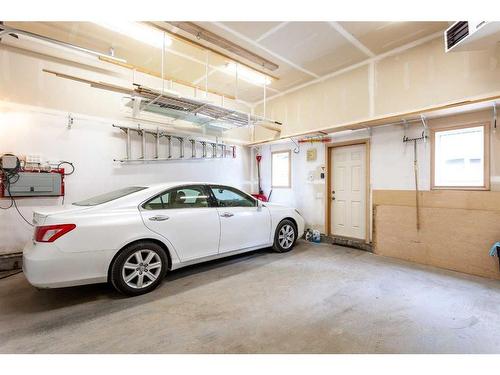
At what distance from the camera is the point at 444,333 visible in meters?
1.81

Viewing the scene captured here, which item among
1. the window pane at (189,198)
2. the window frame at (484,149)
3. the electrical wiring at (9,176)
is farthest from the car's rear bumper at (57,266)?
the window frame at (484,149)

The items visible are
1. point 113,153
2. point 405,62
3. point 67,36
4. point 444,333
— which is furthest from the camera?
point 113,153

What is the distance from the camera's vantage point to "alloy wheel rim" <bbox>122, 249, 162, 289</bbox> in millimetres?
2432

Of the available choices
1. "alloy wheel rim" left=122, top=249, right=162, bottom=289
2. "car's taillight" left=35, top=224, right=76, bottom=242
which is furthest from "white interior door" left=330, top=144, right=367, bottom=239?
"car's taillight" left=35, top=224, right=76, bottom=242

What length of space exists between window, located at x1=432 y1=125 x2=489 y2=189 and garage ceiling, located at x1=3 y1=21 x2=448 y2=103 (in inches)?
58.6

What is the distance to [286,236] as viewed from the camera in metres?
4.06

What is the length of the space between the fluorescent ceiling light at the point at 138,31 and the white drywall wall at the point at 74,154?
143 centimetres

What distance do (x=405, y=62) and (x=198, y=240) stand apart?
410 centimetres

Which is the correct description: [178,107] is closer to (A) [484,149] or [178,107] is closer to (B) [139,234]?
(B) [139,234]

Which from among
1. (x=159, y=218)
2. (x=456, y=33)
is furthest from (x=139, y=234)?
(x=456, y=33)

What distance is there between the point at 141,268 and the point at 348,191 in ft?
12.4
